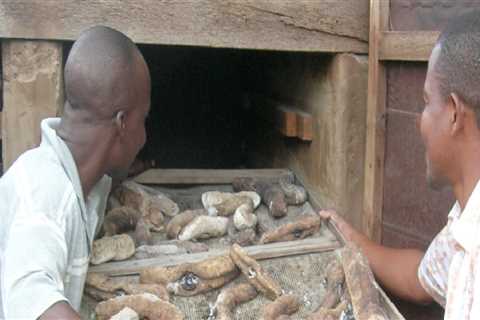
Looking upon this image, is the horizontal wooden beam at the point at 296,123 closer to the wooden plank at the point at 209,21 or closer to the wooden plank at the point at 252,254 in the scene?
the wooden plank at the point at 209,21

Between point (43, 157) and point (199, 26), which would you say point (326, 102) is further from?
point (43, 157)

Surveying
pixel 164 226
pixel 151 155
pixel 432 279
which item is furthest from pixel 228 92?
pixel 432 279

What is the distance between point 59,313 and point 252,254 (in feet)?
1.94

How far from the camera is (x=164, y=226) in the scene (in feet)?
6.21

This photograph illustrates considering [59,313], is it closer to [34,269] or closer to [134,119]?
[34,269]

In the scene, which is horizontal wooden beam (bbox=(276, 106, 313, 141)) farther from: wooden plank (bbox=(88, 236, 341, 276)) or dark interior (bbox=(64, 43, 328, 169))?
dark interior (bbox=(64, 43, 328, 169))

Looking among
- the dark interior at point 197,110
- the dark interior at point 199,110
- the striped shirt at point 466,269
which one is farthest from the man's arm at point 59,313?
the dark interior at point 197,110

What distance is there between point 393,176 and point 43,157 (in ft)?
3.59

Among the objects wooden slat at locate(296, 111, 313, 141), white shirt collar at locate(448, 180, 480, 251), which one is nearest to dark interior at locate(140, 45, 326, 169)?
wooden slat at locate(296, 111, 313, 141)

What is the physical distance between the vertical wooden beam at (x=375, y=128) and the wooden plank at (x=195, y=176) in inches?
12.8

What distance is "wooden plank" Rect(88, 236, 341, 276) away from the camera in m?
1.60

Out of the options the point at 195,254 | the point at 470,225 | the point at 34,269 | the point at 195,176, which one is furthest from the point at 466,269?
→ the point at 195,176

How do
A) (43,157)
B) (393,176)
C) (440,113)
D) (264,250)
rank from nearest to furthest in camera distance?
1. (440,113)
2. (43,157)
3. (264,250)
4. (393,176)

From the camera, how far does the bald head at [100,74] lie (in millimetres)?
1506
